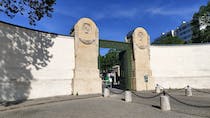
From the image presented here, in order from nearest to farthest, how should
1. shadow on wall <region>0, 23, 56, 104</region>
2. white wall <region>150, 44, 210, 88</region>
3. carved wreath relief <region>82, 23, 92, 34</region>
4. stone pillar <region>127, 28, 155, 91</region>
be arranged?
shadow on wall <region>0, 23, 56, 104</region>, carved wreath relief <region>82, 23, 92, 34</region>, stone pillar <region>127, 28, 155, 91</region>, white wall <region>150, 44, 210, 88</region>

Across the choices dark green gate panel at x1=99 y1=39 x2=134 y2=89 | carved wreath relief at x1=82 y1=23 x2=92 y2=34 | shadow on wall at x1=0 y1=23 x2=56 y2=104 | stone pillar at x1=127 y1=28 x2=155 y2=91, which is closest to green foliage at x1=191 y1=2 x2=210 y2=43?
stone pillar at x1=127 y1=28 x2=155 y2=91

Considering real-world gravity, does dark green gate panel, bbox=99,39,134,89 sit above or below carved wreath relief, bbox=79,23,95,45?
below

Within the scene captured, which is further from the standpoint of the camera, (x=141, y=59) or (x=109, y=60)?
(x=109, y=60)

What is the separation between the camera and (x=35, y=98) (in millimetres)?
21203

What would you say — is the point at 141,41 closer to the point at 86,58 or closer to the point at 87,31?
the point at 87,31

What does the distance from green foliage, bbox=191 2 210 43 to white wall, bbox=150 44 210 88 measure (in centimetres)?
1509

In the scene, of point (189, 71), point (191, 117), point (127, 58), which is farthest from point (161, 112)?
point (189, 71)

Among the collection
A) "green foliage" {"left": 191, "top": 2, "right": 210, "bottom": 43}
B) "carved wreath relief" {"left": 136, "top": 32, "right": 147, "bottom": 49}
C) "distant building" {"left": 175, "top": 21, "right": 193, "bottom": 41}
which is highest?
"distant building" {"left": 175, "top": 21, "right": 193, "bottom": 41}

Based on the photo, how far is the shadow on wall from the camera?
1931 cm

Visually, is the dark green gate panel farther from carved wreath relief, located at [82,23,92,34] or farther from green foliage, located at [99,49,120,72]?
green foliage, located at [99,49,120,72]

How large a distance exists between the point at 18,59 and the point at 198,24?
117 ft

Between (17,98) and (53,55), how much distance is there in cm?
518

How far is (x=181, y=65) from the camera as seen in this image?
30.9m

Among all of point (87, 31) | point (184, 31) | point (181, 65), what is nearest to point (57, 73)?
point (87, 31)
